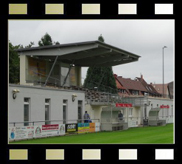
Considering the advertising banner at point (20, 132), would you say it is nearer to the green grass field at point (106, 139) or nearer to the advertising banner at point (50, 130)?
the green grass field at point (106, 139)

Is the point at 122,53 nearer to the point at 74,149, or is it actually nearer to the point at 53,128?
the point at 53,128

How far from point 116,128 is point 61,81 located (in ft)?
21.3

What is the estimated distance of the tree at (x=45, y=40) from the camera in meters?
56.4

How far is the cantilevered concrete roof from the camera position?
3061 centimetres

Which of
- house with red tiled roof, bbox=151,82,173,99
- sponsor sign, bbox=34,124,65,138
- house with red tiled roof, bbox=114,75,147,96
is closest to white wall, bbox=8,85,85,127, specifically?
sponsor sign, bbox=34,124,65,138

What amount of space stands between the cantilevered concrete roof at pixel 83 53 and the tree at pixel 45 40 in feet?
65.0

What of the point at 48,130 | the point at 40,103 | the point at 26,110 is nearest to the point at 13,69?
the point at 40,103

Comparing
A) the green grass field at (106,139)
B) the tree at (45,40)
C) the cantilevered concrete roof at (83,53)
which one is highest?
the tree at (45,40)

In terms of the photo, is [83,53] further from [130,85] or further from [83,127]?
[130,85]

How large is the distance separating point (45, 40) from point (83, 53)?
2542cm

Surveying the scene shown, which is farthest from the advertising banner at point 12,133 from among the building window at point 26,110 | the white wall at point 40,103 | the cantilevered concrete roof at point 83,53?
the cantilevered concrete roof at point 83,53

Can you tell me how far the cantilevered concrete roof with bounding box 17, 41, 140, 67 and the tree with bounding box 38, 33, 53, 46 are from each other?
19811mm
